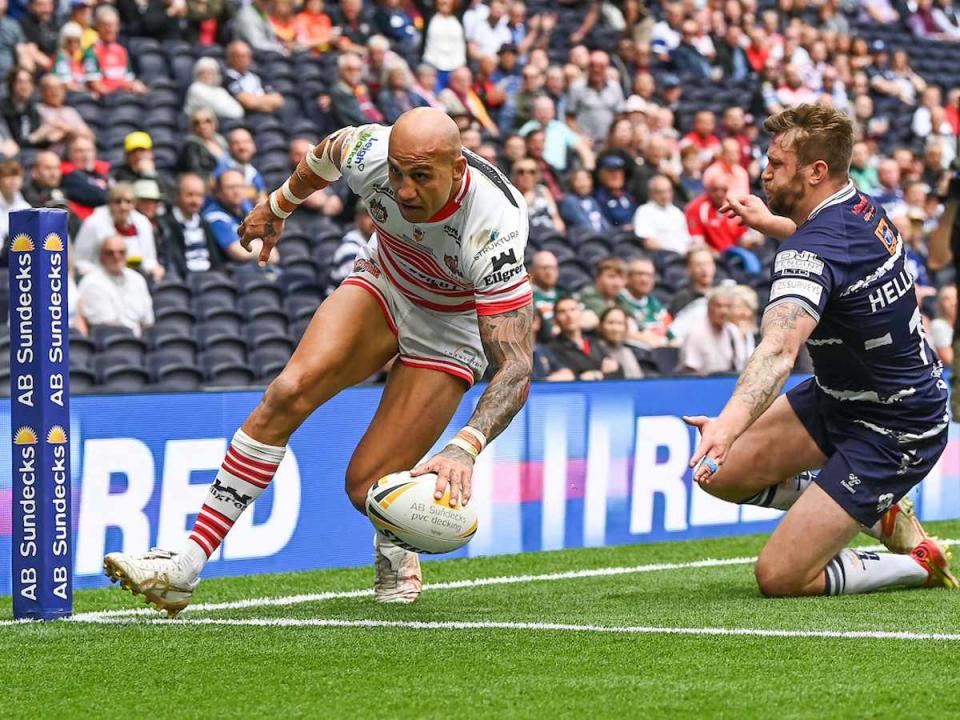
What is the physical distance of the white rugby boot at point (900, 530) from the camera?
294 inches

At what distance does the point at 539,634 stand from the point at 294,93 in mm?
10996

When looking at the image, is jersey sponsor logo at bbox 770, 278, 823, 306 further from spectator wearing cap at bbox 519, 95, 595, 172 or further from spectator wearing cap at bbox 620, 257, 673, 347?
spectator wearing cap at bbox 519, 95, 595, 172

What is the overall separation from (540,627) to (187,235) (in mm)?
7474

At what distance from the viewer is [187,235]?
12.8 metres

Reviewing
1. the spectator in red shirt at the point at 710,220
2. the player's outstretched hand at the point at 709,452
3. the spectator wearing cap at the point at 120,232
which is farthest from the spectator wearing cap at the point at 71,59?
the player's outstretched hand at the point at 709,452

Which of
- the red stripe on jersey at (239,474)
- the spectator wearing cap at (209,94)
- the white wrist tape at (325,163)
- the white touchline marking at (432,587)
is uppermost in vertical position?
the spectator wearing cap at (209,94)

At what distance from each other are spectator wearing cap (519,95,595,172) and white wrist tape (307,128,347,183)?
9856mm

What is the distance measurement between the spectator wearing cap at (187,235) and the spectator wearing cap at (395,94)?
3266 millimetres

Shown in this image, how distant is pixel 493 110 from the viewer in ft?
58.0

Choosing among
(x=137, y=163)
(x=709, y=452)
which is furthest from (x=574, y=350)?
(x=709, y=452)

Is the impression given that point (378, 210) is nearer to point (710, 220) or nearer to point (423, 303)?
point (423, 303)

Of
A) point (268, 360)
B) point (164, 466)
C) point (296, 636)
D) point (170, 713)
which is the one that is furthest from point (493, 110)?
point (170, 713)

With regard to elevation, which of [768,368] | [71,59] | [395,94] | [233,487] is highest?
[71,59]

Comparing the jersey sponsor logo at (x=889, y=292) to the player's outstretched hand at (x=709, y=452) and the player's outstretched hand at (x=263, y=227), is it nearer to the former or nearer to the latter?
the player's outstretched hand at (x=709, y=452)
